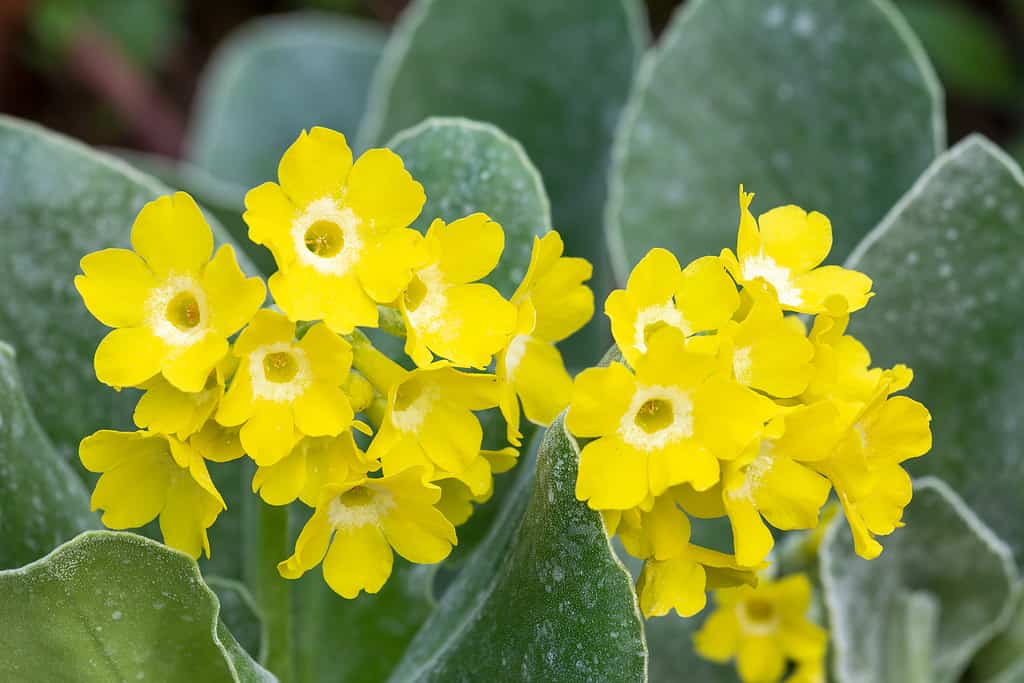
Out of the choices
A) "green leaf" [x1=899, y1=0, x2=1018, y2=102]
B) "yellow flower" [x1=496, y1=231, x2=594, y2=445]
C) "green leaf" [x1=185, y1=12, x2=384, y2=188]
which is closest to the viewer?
"yellow flower" [x1=496, y1=231, x2=594, y2=445]

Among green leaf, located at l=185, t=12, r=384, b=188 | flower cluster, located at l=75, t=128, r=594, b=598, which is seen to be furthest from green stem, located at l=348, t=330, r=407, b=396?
green leaf, located at l=185, t=12, r=384, b=188

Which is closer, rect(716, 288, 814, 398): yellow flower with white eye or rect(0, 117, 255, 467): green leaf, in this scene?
rect(716, 288, 814, 398): yellow flower with white eye

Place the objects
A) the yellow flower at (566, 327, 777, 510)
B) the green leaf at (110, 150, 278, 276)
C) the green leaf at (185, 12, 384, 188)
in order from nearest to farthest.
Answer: the yellow flower at (566, 327, 777, 510) < the green leaf at (110, 150, 278, 276) < the green leaf at (185, 12, 384, 188)

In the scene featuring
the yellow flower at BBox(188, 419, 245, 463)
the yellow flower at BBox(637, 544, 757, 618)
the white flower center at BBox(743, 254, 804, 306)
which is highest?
the white flower center at BBox(743, 254, 804, 306)

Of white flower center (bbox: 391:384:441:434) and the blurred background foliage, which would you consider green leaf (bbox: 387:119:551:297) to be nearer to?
white flower center (bbox: 391:384:441:434)

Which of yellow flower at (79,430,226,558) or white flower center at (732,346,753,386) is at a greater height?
white flower center at (732,346,753,386)

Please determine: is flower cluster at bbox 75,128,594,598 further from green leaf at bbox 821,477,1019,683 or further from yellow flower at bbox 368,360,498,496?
green leaf at bbox 821,477,1019,683

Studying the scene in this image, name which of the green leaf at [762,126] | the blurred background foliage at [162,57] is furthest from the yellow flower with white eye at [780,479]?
the blurred background foliage at [162,57]

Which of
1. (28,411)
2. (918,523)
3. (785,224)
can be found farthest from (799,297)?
(28,411)
